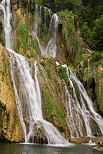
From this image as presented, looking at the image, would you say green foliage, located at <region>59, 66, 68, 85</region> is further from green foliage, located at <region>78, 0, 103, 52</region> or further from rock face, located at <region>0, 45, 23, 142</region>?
green foliage, located at <region>78, 0, 103, 52</region>

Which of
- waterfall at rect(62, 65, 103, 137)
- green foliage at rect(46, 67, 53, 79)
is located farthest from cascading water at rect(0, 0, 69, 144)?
waterfall at rect(62, 65, 103, 137)

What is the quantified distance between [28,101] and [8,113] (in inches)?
113

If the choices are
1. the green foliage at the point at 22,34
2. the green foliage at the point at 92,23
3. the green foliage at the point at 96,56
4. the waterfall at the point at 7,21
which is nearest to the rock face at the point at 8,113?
the green foliage at the point at 22,34

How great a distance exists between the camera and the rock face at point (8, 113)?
16.7 meters

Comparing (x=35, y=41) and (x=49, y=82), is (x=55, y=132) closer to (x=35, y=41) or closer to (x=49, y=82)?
(x=49, y=82)

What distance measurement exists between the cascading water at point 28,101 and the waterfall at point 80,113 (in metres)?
2.95

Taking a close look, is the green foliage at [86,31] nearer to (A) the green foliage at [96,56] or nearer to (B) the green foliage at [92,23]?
(B) the green foliage at [92,23]

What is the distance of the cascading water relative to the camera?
17.6m

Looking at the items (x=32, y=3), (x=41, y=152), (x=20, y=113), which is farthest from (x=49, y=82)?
(x=32, y=3)

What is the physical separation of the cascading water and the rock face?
61cm

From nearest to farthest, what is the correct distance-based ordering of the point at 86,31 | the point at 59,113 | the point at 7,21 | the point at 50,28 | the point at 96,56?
the point at 59,113 < the point at 96,56 < the point at 7,21 < the point at 50,28 < the point at 86,31

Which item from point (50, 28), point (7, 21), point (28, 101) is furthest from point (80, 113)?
point (50, 28)

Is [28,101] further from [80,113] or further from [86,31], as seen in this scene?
[86,31]

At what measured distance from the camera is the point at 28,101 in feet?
64.8
